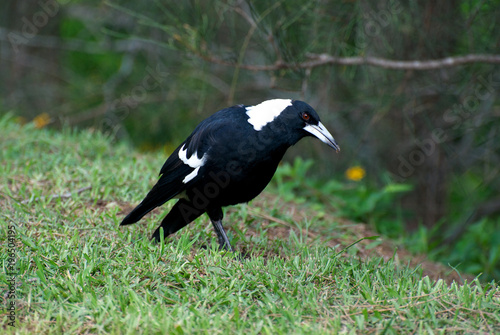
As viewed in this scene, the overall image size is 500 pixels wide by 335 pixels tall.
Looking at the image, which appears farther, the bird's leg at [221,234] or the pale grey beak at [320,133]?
the bird's leg at [221,234]

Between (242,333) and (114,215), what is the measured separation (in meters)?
1.37

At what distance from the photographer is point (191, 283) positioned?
2516 millimetres

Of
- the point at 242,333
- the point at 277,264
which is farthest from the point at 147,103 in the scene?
the point at 242,333

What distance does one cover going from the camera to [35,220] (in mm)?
3092

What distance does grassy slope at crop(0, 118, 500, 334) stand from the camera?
2.19m

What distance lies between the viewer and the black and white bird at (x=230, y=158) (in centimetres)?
287

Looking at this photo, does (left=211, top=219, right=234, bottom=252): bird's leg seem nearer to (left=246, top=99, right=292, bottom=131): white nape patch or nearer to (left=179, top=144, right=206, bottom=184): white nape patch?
(left=179, top=144, right=206, bottom=184): white nape patch

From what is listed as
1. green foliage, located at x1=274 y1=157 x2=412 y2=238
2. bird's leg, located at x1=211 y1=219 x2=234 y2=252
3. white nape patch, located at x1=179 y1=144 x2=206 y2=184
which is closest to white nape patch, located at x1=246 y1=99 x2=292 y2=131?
white nape patch, located at x1=179 y1=144 x2=206 y2=184

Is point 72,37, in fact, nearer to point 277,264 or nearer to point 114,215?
point 114,215

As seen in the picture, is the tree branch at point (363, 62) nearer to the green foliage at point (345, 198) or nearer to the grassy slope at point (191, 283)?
the green foliage at point (345, 198)

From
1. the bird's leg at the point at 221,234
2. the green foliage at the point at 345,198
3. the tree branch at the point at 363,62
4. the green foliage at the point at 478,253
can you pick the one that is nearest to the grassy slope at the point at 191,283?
Answer: the bird's leg at the point at 221,234

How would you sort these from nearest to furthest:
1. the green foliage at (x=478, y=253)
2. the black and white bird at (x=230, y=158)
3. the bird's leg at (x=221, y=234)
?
the black and white bird at (x=230, y=158), the bird's leg at (x=221, y=234), the green foliage at (x=478, y=253)

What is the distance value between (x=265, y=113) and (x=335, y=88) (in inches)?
111

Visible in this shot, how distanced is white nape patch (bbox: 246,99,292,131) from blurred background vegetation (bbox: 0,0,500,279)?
95 centimetres
